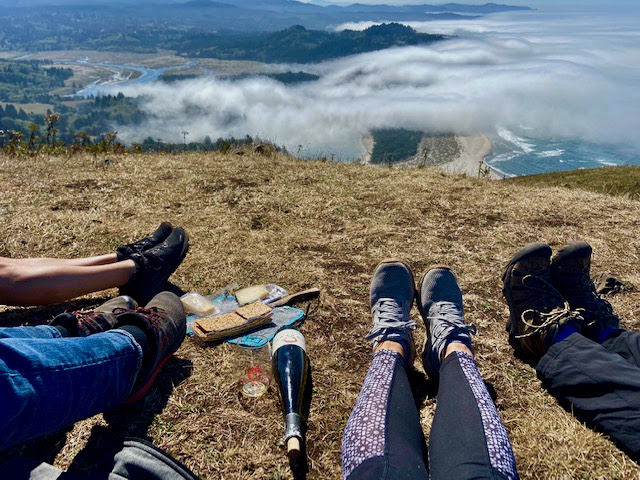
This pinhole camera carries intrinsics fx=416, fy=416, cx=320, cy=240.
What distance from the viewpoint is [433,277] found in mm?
4188

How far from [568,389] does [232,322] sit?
3023 mm

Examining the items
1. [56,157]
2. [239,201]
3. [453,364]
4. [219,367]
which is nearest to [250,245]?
[239,201]

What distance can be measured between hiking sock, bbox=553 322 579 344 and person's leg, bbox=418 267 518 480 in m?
0.84

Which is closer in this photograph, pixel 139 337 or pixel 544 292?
pixel 139 337

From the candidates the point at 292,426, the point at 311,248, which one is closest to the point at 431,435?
the point at 292,426

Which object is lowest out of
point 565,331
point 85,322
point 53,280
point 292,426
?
point 292,426

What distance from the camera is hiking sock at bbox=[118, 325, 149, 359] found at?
10.3 feet

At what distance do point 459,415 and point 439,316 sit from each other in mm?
1210

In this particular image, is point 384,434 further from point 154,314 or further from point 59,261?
point 59,261

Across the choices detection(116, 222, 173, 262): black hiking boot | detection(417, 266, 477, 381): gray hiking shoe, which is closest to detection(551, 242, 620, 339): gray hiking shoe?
detection(417, 266, 477, 381): gray hiking shoe

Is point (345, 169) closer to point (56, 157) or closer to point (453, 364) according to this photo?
point (56, 157)

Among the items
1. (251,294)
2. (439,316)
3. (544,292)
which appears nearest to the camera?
(439,316)

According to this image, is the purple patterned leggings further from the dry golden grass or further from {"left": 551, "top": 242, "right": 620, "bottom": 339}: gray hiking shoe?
{"left": 551, "top": 242, "right": 620, "bottom": 339}: gray hiking shoe

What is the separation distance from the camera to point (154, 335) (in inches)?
128
